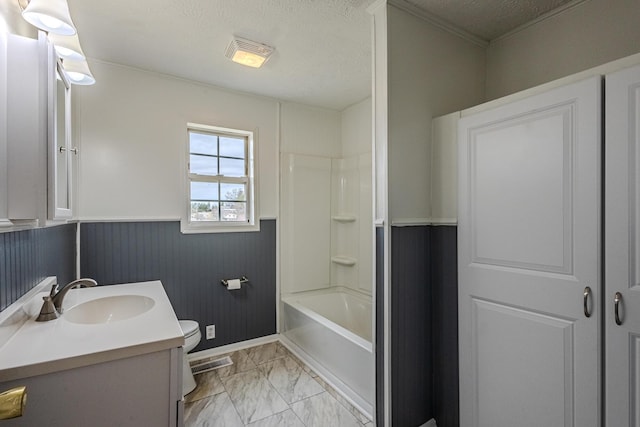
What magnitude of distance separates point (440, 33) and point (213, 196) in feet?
7.22

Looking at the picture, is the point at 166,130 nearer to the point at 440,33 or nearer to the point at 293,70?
the point at 293,70

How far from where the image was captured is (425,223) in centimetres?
183

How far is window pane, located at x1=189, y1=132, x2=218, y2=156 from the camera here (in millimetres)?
2773

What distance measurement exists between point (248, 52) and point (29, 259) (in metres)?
1.70

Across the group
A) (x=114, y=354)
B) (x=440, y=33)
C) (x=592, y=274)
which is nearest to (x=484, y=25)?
(x=440, y=33)

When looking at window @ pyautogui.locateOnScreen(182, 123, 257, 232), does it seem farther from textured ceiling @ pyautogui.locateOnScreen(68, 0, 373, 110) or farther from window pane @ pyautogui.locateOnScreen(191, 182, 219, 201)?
textured ceiling @ pyautogui.locateOnScreen(68, 0, 373, 110)

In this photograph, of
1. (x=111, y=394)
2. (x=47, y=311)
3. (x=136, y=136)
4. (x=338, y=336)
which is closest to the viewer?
(x=111, y=394)

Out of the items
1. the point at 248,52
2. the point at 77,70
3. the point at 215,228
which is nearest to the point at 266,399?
the point at 215,228

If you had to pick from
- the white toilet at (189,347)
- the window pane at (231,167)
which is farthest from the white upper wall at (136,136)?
the white toilet at (189,347)

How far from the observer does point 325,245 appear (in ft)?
11.0

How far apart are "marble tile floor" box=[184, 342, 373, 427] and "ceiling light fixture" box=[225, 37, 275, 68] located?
2370mm

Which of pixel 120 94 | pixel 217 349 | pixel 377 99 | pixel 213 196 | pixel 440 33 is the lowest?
pixel 217 349

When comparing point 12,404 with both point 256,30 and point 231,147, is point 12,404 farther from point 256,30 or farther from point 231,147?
point 231,147

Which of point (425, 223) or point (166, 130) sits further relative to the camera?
point (166, 130)
